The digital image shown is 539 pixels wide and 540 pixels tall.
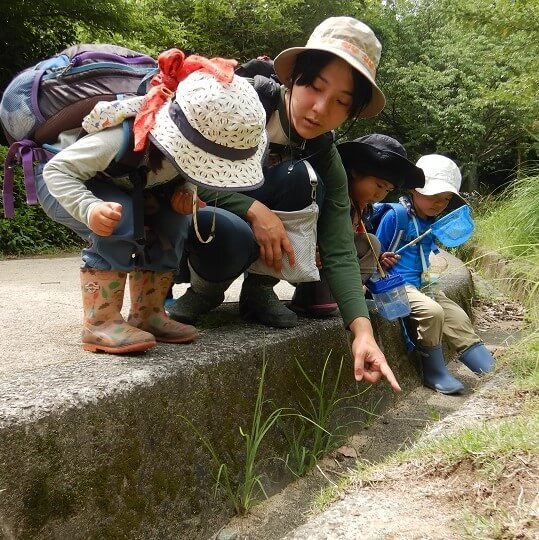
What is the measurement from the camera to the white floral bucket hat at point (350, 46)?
1.95 m

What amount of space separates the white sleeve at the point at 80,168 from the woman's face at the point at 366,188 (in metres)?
1.29

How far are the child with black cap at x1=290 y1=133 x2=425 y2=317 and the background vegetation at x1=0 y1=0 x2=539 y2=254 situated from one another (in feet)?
14.5

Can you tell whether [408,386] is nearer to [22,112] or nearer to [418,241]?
[418,241]

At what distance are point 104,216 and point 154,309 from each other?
547 millimetres

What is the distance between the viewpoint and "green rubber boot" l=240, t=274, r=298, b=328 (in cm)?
223

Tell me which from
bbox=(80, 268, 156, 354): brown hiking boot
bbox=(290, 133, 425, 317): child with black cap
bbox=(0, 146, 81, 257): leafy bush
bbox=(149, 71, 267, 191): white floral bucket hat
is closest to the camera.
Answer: bbox=(149, 71, 267, 191): white floral bucket hat

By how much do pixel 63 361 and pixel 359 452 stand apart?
1.10 metres

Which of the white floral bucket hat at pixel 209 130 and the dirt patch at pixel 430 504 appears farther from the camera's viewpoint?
the white floral bucket hat at pixel 209 130

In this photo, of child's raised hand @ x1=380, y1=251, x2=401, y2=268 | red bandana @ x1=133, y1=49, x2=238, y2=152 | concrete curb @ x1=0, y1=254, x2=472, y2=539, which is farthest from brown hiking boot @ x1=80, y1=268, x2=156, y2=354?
child's raised hand @ x1=380, y1=251, x2=401, y2=268

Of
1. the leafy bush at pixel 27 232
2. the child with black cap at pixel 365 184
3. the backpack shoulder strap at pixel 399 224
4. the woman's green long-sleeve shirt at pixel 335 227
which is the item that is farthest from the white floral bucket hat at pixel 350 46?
the leafy bush at pixel 27 232

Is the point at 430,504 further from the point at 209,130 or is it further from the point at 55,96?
the point at 55,96

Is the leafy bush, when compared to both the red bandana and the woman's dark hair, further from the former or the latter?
the red bandana

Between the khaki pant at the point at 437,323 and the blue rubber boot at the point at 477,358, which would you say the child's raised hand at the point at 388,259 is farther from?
the blue rubber boot at the point at 477,358

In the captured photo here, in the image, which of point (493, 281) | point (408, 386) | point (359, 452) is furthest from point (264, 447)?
point (493, 281)
